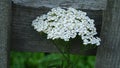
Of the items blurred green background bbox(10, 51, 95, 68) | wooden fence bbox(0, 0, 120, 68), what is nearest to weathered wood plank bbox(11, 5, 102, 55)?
wooden fence bbox(0, 0, 120, 68)

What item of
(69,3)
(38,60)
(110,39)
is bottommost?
(38,60)

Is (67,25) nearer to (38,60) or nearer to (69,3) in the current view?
(69,3)

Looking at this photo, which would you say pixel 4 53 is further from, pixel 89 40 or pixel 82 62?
pixel 82 62

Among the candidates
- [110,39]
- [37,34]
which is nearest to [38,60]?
[37,34]

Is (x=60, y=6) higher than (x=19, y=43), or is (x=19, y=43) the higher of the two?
(x=60, y=6)

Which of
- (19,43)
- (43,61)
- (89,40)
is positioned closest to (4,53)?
(19,43)

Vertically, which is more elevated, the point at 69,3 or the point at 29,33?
the point at 69,3

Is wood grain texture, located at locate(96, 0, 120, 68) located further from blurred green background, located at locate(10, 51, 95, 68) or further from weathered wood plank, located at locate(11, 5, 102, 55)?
blurred green background, located at locate(10, 51, 95, 68)
